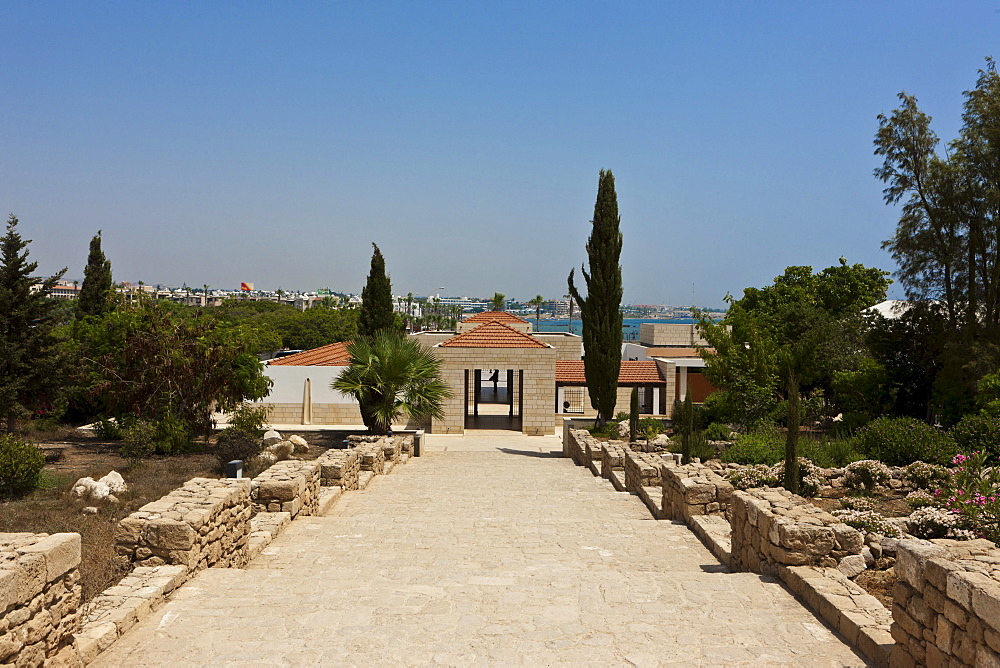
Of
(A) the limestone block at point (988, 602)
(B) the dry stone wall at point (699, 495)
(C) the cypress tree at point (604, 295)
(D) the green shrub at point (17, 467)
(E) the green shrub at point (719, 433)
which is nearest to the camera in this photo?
(A) the limestone block at point (988, 602)

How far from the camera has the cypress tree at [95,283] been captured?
31.8 m

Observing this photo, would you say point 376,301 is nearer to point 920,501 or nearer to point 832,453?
point 832,453

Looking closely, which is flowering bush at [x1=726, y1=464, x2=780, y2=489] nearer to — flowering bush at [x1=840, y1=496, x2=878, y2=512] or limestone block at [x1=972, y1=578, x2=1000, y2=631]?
flowering bush at [x1=840, y1=496, x2=878, y2=512]

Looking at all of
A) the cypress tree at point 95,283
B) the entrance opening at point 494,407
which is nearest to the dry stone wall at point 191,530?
the entrance opening at point 494,407

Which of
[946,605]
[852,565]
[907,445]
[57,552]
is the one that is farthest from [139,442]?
[946,605]

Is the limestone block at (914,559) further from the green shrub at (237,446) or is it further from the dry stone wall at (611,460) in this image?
the green shrub at (237,446)

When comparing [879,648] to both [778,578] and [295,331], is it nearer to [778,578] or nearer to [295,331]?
[778,578]

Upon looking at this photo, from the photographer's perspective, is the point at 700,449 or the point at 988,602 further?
the point at 700,449

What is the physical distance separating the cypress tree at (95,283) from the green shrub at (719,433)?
78.8 ft

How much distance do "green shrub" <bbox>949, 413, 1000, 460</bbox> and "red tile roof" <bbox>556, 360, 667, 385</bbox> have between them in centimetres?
2045

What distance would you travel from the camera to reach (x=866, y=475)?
39.0 feet

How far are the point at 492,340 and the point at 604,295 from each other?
473cm

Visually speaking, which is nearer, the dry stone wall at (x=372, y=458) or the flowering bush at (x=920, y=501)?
the flowering bush at (x=920, y=501)

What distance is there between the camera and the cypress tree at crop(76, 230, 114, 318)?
104ft
